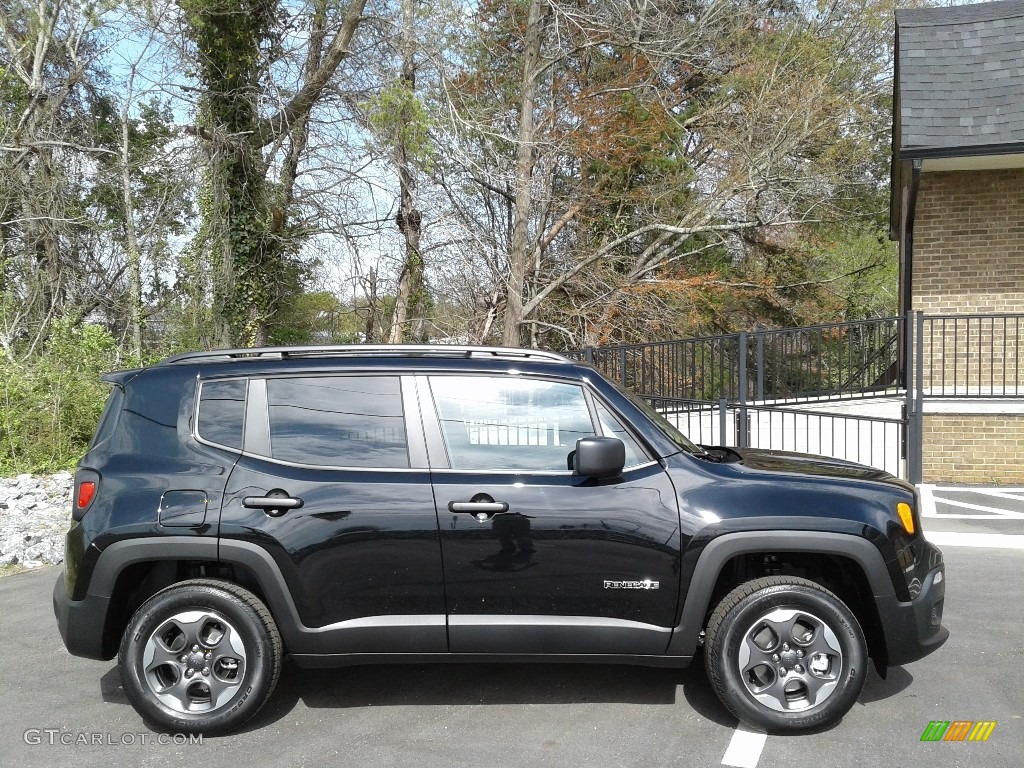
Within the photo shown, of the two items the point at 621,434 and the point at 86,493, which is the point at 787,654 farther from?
the point at 86,493

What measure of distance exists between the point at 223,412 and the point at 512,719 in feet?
6.72

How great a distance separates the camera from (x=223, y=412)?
4.22 meters

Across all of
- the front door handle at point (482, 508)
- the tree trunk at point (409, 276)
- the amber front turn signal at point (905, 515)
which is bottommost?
the amber front turn signal at point (905, 515)

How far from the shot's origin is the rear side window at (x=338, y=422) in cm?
412

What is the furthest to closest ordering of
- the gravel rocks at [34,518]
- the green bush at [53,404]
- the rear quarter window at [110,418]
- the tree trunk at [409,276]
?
the tree trunk at [409,276] < the green bush at [53,404] < the gravel rocks at [34,518] < the rear quarter window at [110,418]

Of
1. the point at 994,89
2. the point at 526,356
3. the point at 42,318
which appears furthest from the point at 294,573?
the point at 42,318

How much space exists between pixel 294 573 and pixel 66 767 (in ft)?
4.11

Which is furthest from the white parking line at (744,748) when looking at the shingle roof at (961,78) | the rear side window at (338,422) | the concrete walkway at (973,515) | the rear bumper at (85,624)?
the shingle roof at (961,78)

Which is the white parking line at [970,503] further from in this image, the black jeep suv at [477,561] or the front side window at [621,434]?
the front side window at [621,434]

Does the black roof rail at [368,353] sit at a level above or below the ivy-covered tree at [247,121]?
below

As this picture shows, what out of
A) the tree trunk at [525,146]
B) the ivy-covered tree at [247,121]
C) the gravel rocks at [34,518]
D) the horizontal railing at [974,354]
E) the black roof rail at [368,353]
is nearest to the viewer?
the black roof rail at [368,353]

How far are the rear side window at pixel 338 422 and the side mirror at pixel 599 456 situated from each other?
85cm

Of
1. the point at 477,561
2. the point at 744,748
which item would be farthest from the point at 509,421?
the point at 744,748

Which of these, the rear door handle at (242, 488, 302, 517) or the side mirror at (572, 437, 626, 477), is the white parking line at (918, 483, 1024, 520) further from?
the rear door handle at (242, 488, 302, 517)
